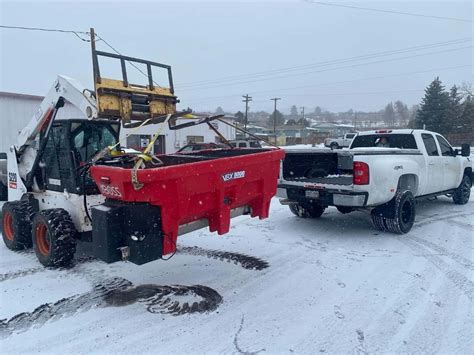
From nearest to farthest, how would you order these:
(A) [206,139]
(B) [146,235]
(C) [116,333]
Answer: (C) [116,333] → (B) [146,235] → (A) [206,139]

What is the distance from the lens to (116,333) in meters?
3.53

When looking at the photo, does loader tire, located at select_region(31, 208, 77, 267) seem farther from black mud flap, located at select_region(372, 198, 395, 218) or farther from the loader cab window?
black mud flap, located at select_region(372, 198, 395, 218)

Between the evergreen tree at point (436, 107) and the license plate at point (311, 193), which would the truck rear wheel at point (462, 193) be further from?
the evergreen tree at point (436, 107)

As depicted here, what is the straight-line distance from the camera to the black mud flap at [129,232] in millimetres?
3750

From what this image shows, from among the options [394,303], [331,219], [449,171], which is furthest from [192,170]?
[449,171]

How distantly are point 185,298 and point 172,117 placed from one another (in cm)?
198

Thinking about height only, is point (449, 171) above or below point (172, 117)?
below

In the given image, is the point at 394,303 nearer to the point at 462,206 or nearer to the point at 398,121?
the point at 462,206

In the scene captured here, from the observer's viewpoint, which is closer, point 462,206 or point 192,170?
point 192,170

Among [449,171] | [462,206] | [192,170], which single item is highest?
[192,170]

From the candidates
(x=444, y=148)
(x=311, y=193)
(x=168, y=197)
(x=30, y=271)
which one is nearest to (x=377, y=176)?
(x=311, y=193)

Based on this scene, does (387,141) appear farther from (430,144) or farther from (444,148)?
(444,148)

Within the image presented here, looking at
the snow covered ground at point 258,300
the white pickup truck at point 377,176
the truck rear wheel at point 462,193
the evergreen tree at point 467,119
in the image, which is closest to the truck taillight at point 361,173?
the white pickup truck at point 377,176

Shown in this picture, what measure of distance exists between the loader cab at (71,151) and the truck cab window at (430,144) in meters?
6.10
